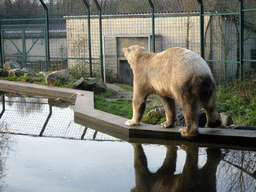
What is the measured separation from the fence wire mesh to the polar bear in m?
0.97

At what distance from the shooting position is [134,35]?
14.0 meters

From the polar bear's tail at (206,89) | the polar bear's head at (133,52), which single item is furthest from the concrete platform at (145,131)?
the polar bear's head at (133,52)

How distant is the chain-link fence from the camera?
33.1ft

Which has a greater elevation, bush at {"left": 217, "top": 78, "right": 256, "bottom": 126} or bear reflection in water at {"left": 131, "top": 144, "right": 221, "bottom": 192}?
bush at {"left": 217, "top": 78, "right": 256, "bottom": 126}

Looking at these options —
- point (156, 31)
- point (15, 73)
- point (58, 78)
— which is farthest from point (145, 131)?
point (15, 73)

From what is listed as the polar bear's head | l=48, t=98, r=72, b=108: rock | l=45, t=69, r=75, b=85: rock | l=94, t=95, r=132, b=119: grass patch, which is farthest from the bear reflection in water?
l=45, t=69, r=75, b=85: rock

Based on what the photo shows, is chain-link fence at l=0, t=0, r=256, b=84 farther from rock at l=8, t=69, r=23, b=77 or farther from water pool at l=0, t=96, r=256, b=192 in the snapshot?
water pool at l=0, t=96, r=256, b=192

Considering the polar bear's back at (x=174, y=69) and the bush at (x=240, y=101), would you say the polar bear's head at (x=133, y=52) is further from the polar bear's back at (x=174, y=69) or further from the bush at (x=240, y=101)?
the bush at (x=240, y=101)

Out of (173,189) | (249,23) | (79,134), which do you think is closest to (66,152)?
(79,134)

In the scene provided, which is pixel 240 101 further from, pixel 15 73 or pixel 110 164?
pixel 15 73

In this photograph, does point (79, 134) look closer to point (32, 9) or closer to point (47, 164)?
point (47, 164)

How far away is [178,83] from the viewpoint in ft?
16.1

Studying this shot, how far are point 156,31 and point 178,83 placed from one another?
887 centimetres

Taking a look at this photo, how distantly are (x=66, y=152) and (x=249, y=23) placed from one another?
6950 millimetres
